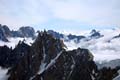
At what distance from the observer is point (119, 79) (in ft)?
344

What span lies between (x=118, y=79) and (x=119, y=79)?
2.01 feet

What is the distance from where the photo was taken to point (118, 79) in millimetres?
105562
